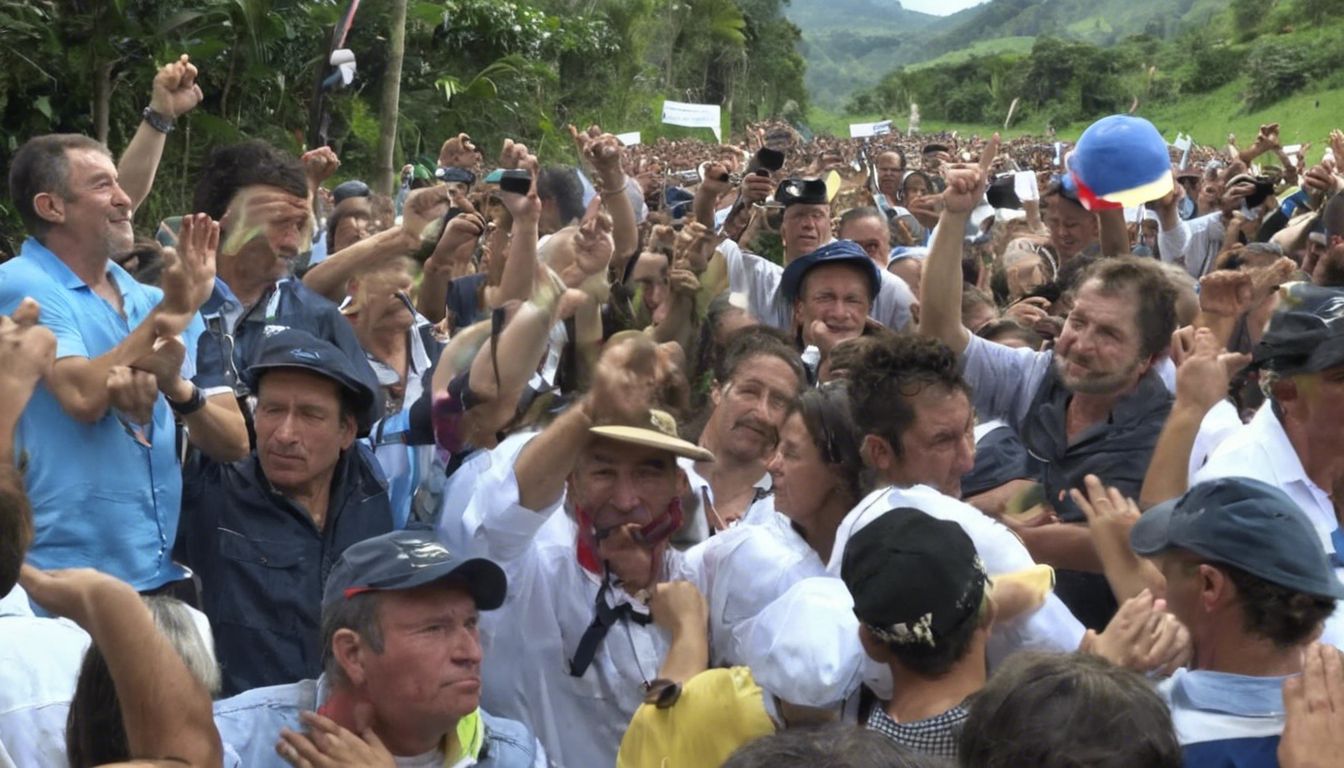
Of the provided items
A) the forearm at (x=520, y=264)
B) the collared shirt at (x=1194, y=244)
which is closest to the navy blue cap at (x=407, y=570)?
the forearm at (x=520, y=264)

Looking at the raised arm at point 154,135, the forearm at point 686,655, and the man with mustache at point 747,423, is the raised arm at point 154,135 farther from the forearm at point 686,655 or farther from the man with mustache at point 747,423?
the forearm at point 686,655

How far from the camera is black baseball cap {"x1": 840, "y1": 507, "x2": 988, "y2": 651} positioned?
257 cm

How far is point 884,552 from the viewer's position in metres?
2.63

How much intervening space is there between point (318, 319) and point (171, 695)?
2197 millimetres

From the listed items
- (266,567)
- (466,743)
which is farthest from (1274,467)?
(266,567)

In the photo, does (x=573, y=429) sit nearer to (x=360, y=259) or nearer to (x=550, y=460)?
(x=550, y=460)

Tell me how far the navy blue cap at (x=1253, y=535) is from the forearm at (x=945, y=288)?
194 cm

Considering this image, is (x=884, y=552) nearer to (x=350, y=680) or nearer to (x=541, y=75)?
(x=350, y=680)

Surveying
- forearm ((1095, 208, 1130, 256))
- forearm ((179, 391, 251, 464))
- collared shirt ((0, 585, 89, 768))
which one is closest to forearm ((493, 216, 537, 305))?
forearm ((179, 391, 251, 464))

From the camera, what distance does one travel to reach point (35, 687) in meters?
2.78

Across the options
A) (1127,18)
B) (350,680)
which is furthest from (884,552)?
(1127,18)

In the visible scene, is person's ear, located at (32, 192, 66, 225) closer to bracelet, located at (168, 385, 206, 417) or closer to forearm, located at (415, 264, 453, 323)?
bracelet, located at (168, 385, 206, 417)

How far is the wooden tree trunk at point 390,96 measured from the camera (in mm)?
10742

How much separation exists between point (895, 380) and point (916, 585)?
999 mm
